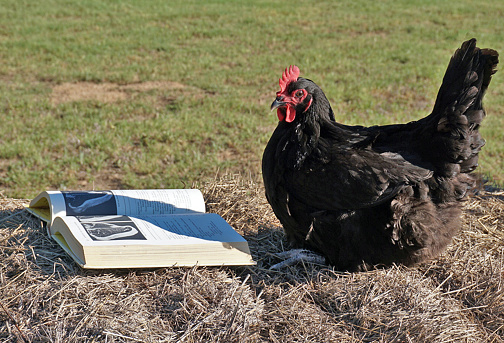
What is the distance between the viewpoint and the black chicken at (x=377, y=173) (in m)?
2.75

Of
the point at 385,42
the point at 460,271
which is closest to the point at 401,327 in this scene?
the point at 460,271

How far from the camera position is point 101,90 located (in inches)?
310

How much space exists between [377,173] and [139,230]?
1.30 meters

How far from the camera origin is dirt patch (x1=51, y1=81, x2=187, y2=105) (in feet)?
24.6

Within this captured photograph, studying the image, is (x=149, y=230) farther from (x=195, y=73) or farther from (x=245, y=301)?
(x=195, y=73)

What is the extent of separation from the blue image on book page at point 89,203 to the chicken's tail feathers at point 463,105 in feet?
6.33

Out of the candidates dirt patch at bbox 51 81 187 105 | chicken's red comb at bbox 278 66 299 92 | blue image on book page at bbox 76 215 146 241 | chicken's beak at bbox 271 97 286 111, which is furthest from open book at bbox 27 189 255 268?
dirt patch at bbox 51 81 187 105

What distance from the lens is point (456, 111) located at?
2.71 meters

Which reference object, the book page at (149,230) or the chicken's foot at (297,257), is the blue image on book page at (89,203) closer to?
the book page at (149,230)

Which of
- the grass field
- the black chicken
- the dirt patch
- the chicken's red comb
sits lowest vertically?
the dirt patch

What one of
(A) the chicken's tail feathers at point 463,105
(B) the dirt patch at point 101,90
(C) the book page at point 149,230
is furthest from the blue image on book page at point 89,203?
(B) the dirt patch at point 101,90

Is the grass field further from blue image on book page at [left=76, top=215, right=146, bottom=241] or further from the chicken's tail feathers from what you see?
the chicken's tail feathers

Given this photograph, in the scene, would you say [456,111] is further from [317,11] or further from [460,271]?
[317,11]

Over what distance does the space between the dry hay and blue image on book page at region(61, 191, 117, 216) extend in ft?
0.78
